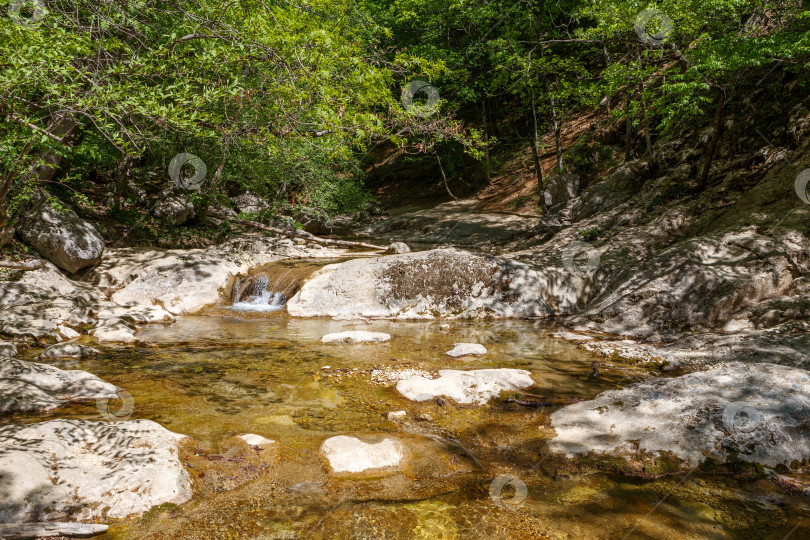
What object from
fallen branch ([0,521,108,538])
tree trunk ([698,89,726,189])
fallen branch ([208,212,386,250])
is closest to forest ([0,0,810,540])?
fallen branch ([0,521,108,538])

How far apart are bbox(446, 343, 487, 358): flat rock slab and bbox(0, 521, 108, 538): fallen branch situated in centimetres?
447

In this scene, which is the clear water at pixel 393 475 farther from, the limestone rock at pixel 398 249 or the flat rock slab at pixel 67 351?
the limestone rock at pixel 398 249

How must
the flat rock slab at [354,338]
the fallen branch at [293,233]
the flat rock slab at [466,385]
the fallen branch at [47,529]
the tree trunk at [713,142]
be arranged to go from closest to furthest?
1. the fallen branch at [47,529]
2. the flat rock slab at [466,385]
3. the flat rock slab at [354,338]
4. the tree trunk at [713,142]
5. the fallen branch at [293,233]

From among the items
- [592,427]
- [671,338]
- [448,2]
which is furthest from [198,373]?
[448,2]

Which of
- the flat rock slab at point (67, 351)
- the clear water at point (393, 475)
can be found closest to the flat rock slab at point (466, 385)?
the clear water at point (393, 475)

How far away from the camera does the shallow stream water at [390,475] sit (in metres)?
2.61

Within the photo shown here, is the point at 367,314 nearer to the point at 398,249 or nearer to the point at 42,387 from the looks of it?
the point at 398,249

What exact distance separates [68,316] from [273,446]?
6167 mm

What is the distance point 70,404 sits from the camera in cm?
411

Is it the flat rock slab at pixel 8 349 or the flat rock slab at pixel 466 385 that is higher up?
the flat rock slab at pixel 8 349

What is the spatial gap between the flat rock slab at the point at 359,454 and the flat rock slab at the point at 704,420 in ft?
4.29

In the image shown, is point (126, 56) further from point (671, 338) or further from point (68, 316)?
point (671, 338)

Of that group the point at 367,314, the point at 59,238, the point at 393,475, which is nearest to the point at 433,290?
the point at 367,314

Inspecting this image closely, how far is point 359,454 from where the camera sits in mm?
3295
